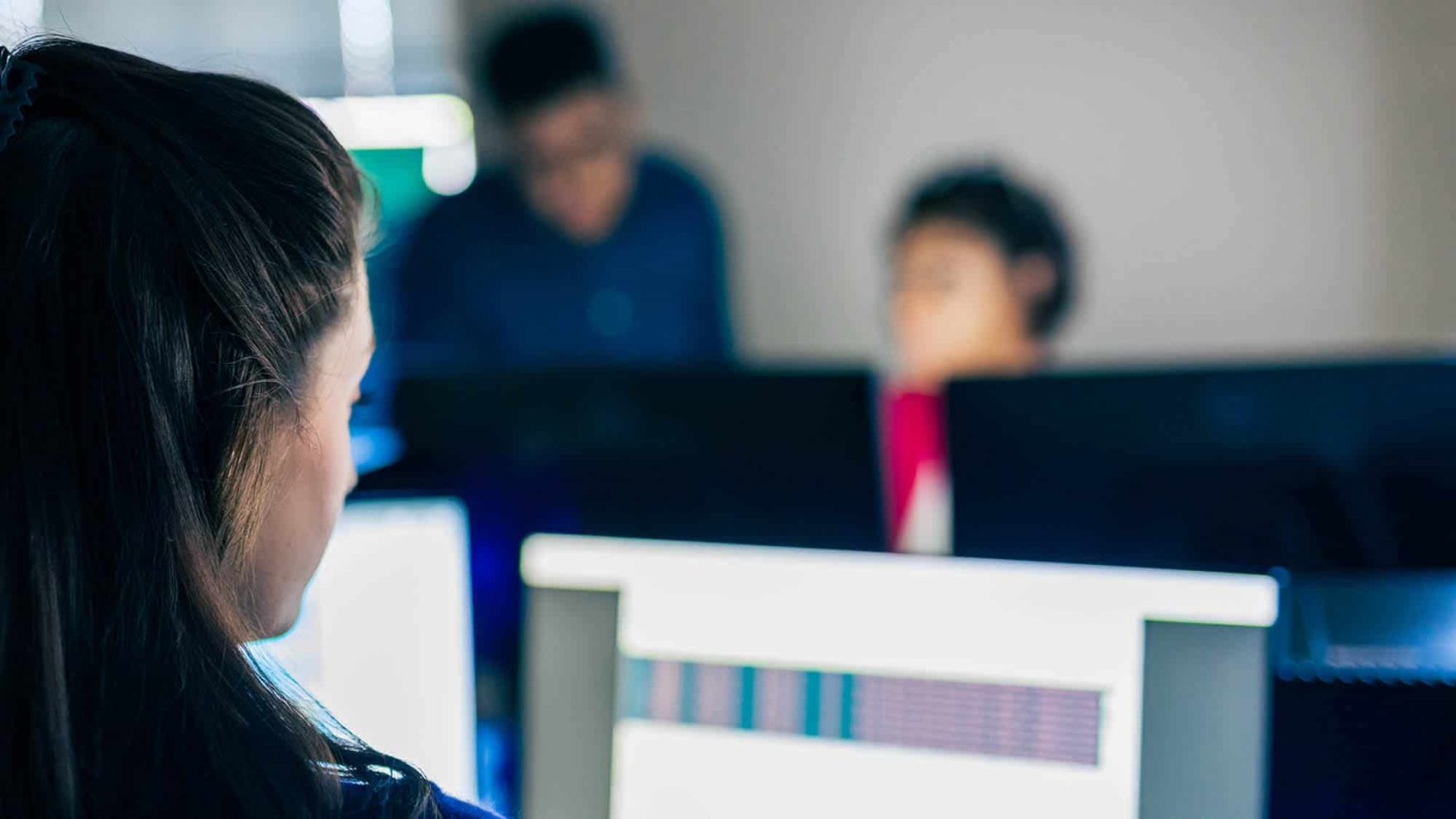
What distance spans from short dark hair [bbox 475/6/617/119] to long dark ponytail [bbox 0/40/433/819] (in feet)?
5.78

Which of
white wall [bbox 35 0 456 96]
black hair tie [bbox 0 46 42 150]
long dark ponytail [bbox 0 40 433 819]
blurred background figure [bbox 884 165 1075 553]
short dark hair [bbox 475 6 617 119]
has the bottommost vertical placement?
long dark ponytail [bbox 0 40 433 819]

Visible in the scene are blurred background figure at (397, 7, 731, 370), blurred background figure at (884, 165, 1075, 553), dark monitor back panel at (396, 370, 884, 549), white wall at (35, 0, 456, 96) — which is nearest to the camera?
dark monitor back panel at (396, 370, 884, 549)

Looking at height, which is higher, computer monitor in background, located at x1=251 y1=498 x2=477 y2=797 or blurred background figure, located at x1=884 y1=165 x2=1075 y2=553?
blurred background figure, located at x1=884 y1=165 x2=1075 y2=553

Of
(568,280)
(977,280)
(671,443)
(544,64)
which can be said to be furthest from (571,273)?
(671,443)

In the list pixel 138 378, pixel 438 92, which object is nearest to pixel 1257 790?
pixel 138 378

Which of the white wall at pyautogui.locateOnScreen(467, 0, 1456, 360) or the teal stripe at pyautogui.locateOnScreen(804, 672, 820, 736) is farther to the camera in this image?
the white wall at pyautogui.locateOnScreen(467, 0, 1456, 360)

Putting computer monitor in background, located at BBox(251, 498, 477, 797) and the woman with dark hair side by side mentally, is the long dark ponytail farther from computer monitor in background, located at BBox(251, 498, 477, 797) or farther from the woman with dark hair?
computer monitor in background, located at BBox(251, 498, 477, 797)

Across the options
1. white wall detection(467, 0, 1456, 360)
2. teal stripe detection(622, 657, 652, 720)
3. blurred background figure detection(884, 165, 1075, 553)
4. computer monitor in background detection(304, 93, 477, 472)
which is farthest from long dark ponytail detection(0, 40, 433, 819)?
computer monitor in background detection(304, 93, 477, 472)

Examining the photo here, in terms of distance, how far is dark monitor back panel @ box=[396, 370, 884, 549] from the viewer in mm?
1135

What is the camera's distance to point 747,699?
86 cm

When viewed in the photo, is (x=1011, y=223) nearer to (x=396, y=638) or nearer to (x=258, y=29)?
(x=396, y=638)

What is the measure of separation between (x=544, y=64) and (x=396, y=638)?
156 centimetres

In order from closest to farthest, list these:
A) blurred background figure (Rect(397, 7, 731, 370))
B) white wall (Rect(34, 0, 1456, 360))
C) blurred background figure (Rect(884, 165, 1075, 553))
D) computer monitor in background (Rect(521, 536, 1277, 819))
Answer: computer monitor in background (Rect(521, 536, 1277, 819)) → blurred background figure (Rect(884, 165, 1075, 553)) → blurred background figure (Rect(397, 7, 731, 370)) → white wall (Rect(34, 0, 1456, 360))

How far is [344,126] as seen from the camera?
329 centimetres
